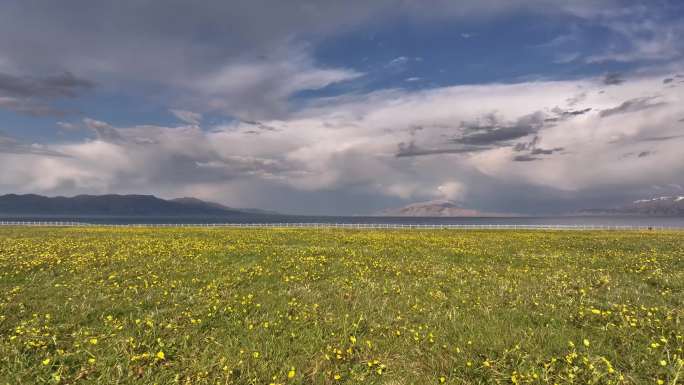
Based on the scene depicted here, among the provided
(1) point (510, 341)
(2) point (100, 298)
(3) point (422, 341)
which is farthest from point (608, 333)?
(2) point (100, 298)

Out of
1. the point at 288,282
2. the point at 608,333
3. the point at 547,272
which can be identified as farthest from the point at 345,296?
the point at 547,272

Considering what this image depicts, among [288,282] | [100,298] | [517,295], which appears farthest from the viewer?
[288,282]

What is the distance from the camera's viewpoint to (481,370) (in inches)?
287

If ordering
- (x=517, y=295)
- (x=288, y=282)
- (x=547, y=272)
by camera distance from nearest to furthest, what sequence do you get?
(x=517, y=295)
(x=288, y=282)
(x=547, y=272)

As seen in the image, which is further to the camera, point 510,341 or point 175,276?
point 175,276

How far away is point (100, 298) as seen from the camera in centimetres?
1166

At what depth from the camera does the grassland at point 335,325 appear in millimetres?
7156

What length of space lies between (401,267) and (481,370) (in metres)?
10.8

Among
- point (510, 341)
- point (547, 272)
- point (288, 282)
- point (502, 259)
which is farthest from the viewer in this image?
point (502, 259)

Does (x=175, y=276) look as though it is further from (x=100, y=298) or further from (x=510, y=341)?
(x=510, y=341)

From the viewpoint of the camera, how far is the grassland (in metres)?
7.16

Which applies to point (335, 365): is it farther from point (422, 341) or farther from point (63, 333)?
point (63, 333)

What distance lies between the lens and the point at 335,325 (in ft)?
31.4

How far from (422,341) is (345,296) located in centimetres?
428
